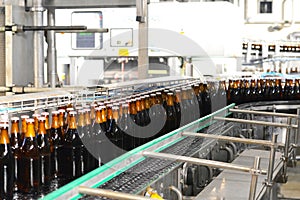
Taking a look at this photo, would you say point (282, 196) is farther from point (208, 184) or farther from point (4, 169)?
point (4, 169)

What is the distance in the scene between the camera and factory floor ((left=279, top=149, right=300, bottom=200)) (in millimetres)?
5276

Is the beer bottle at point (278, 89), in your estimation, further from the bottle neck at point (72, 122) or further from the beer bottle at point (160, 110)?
the bottle neck at point (72, 122)

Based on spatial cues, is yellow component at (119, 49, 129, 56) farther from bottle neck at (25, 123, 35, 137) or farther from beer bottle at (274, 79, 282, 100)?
bottle neck at (25, 123, 35, 137)

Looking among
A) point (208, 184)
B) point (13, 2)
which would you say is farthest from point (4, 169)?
point (13, 2)

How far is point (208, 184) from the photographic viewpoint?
2.87 meters

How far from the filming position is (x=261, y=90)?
Answer: 4848 millimetres

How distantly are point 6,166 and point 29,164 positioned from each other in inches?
3.7

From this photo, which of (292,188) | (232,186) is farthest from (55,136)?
(292,188)

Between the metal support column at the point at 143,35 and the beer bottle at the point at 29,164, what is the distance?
1697 millimetres

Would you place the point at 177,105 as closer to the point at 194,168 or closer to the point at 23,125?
the point at 194,168

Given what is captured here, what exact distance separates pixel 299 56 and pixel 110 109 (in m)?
6.56

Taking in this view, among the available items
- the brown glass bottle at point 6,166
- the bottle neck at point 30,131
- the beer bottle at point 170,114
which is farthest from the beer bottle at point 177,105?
the brown glass bottle at point 6,166

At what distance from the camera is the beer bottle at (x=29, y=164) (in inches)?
60.7

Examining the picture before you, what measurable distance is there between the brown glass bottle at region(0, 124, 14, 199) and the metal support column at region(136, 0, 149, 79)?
1789 millimetres
